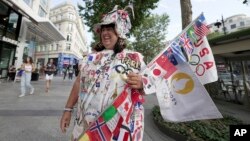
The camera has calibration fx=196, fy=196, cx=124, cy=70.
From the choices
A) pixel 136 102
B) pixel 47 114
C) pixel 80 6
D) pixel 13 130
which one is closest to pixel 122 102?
pixel 136 102

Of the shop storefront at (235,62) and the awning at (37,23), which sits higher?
the awning at (37,23)

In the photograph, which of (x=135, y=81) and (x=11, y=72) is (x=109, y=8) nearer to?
(x=11, y=72)

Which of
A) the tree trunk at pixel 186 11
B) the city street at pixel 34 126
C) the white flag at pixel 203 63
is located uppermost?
the tree trunk at pixel 186 11

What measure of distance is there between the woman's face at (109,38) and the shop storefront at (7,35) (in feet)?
51.5

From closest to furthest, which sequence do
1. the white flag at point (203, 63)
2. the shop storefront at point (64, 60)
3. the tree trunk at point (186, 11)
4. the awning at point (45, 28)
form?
the white flag at point (203, 63) → the tree trunk at point (186, 11) → the awning at point (45, 28) → the shop storefront at point (64, 60)

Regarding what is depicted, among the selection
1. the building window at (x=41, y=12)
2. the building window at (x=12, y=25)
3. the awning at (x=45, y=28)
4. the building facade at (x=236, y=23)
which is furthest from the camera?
the building facade at (x=236, y=23)

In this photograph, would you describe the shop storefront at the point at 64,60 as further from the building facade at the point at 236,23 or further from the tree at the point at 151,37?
the building facade at the point at 236,23

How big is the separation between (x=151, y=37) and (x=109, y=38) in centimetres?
3260

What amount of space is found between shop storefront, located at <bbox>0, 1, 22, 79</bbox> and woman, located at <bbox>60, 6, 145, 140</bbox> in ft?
51.6

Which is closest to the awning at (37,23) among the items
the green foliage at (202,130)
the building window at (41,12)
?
the building window at (41,12)

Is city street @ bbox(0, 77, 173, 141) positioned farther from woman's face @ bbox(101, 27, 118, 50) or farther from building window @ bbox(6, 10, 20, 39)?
building window @ bbox(6, 10, 20, 39)

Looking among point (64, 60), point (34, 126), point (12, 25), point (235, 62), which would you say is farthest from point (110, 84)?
point (64, 60)

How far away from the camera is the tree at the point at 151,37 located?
33.4m

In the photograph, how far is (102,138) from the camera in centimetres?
154
